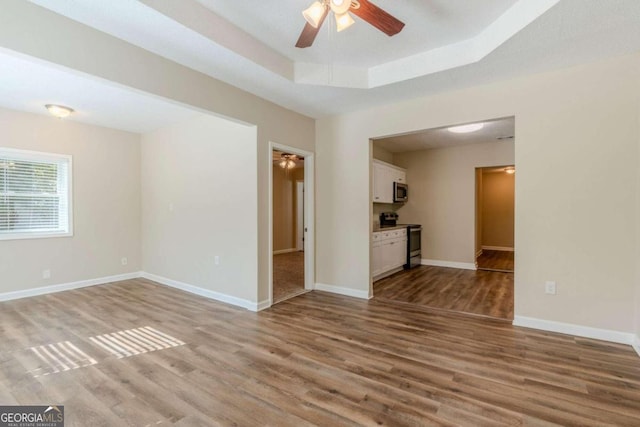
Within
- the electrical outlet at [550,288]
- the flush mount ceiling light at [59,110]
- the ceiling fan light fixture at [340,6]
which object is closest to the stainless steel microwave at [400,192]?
the electrical outlet at [550,288]

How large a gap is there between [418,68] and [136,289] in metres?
4.96

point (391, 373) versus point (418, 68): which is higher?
point (418, 68)

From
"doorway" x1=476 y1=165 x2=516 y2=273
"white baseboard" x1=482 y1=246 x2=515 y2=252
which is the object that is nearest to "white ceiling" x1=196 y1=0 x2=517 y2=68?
"doorway" x1=476 y1=165 x2=516 y2=273

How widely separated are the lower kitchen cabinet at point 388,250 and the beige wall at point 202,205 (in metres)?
2.11

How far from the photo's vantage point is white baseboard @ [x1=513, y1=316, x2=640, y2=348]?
271 centimetres

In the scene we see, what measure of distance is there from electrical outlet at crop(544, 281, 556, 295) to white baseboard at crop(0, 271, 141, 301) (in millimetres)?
6112

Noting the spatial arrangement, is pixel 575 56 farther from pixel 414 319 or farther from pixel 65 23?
pixel 65 23

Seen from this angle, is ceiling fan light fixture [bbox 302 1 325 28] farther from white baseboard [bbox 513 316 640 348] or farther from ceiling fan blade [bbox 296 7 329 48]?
white baseboard [bbox 513 316 640 348]

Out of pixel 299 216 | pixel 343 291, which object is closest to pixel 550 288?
pixel 343 291

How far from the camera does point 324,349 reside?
8.67 ft

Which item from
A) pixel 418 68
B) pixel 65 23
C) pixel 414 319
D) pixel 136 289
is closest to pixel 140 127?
pixel 136 289

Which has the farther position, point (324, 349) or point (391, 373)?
point (324, 349)

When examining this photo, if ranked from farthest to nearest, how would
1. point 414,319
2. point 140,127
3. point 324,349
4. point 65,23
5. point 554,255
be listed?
point 140,127, point 414,319, point 554,255, point 324,349, point 65,23

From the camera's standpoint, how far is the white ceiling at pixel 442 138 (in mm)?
5059
